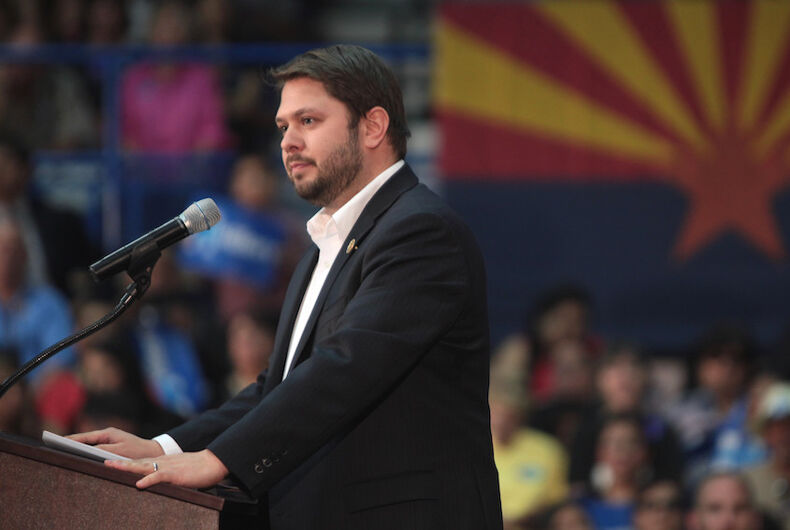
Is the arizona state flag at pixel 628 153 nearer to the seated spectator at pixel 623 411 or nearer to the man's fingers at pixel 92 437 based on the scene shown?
the seated spectator at pixel 623 411

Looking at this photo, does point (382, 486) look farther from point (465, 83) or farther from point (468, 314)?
point (465, 83)

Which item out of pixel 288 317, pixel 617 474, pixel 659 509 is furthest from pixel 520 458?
pixel 288 317

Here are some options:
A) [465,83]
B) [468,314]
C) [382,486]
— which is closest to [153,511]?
[382,486]

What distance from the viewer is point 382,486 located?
117 inches

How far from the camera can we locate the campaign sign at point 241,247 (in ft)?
24.3

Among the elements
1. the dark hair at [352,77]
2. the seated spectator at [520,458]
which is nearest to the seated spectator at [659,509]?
the seated spectator at [520,458]

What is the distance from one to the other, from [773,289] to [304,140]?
488 centimetres

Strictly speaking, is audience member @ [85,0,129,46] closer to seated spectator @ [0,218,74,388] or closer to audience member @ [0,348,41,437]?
seated spectator @ [0,218,74,388]

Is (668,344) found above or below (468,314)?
below

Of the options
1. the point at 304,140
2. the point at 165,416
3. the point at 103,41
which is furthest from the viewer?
the point at 103,41

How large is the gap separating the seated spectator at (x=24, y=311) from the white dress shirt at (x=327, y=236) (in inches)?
145

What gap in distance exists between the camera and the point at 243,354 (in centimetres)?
674

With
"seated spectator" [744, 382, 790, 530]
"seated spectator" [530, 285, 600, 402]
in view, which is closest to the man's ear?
"seated spectator" [744, 382, 790, 530]

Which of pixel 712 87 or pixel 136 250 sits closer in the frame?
pixel 136 250
